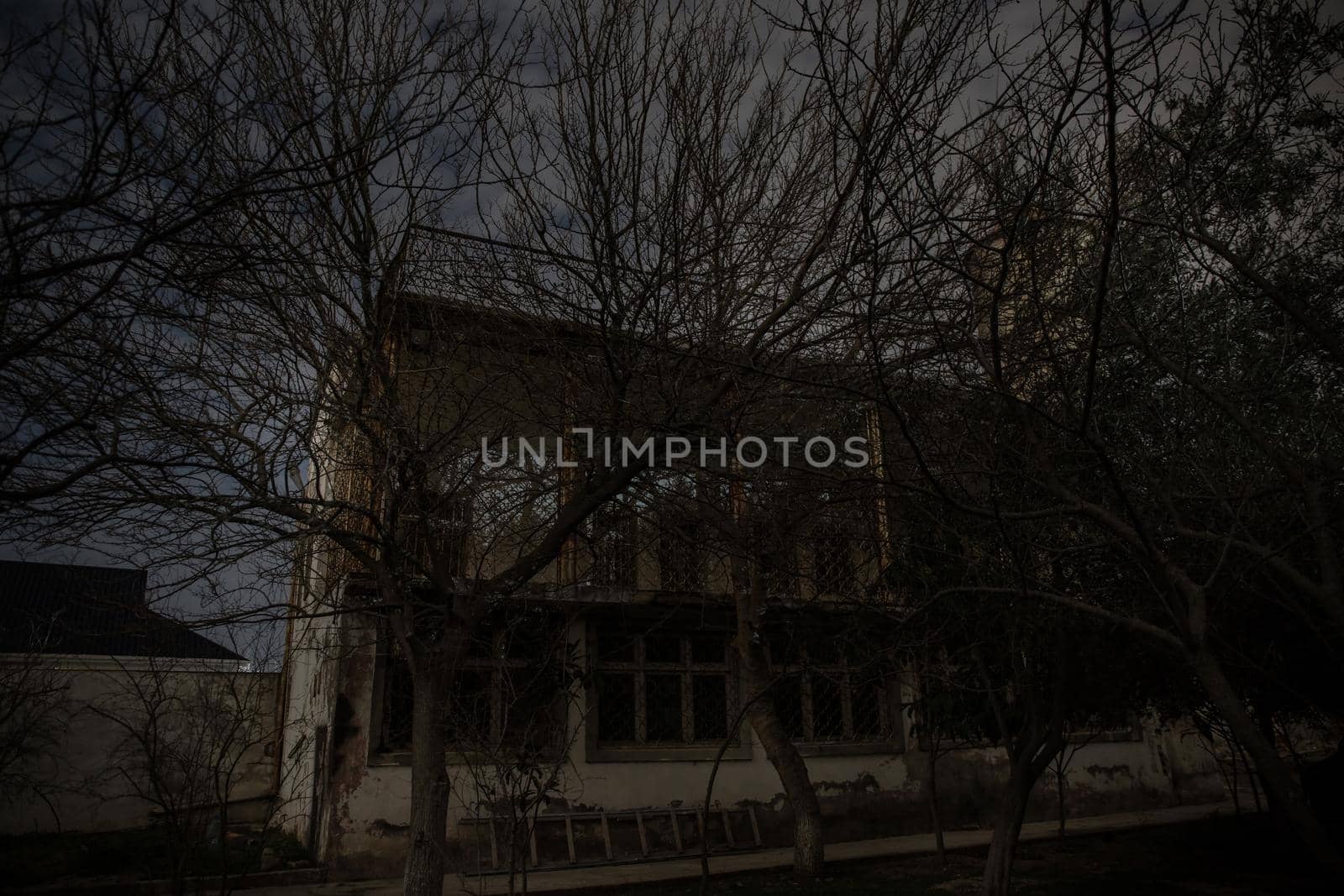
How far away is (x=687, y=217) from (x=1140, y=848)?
1012cm

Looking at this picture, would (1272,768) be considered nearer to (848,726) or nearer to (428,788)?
(428,788)

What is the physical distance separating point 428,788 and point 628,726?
275 inches

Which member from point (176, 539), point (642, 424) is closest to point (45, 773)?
point (176, 539)

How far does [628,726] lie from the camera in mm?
12508

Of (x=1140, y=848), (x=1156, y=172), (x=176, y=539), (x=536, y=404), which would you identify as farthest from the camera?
(x=1140, y=848)

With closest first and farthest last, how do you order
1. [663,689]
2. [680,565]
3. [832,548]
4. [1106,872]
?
1. [832,548]
2. [1106,872]
3. [680,565]
4. [663,689]

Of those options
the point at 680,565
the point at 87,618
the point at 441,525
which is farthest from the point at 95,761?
the point at 441,525

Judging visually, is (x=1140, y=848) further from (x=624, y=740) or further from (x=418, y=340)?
(x=418, y=340)

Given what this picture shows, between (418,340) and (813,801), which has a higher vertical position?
(418,340)

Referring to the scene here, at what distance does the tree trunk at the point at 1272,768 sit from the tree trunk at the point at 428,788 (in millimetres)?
4356

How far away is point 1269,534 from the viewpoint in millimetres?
6156

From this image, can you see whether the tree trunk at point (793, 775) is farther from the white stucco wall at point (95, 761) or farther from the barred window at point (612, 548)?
the white stucco wall at point (95, 761)

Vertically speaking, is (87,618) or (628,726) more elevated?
(87,618)

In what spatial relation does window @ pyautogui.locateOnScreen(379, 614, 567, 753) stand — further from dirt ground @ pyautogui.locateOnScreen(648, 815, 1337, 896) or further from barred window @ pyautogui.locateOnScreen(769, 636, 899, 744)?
barred window @ pyautogui.locateOnScreen(769, 636, 899, 744)
